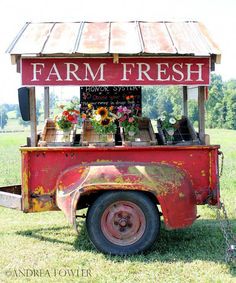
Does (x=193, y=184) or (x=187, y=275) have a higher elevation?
(x=193, y=184)

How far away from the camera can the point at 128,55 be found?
6.21 m

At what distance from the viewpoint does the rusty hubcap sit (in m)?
5.93

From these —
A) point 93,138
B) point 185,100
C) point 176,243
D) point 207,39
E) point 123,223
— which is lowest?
point 176,243

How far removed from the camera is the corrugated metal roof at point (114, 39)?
241 inches

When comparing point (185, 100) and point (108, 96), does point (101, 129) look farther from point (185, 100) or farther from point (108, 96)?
point (108, 96)

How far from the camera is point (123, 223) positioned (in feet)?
19.4

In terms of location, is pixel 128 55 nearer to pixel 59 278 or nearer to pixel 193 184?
pixel 193 184

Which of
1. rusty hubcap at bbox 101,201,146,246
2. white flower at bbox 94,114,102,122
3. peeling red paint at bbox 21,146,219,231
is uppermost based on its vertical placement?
white flower at bbox 94,114,102,122

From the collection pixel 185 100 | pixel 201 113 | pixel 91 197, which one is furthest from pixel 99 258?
pixel 185 100

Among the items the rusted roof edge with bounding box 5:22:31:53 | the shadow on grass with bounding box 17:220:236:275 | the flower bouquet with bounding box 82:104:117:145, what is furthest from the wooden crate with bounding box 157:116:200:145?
the rusted roof edge with bounding box 5:22:31:53

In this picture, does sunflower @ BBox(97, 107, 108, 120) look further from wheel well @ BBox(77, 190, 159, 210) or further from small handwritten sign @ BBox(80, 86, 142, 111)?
small handwritten sign @ BBox(80, 86, 142, 111)

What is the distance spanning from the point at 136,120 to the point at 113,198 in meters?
1.45

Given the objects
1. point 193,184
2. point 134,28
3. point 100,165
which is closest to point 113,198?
point 100,165

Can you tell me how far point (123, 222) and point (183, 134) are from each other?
1.71 metres
